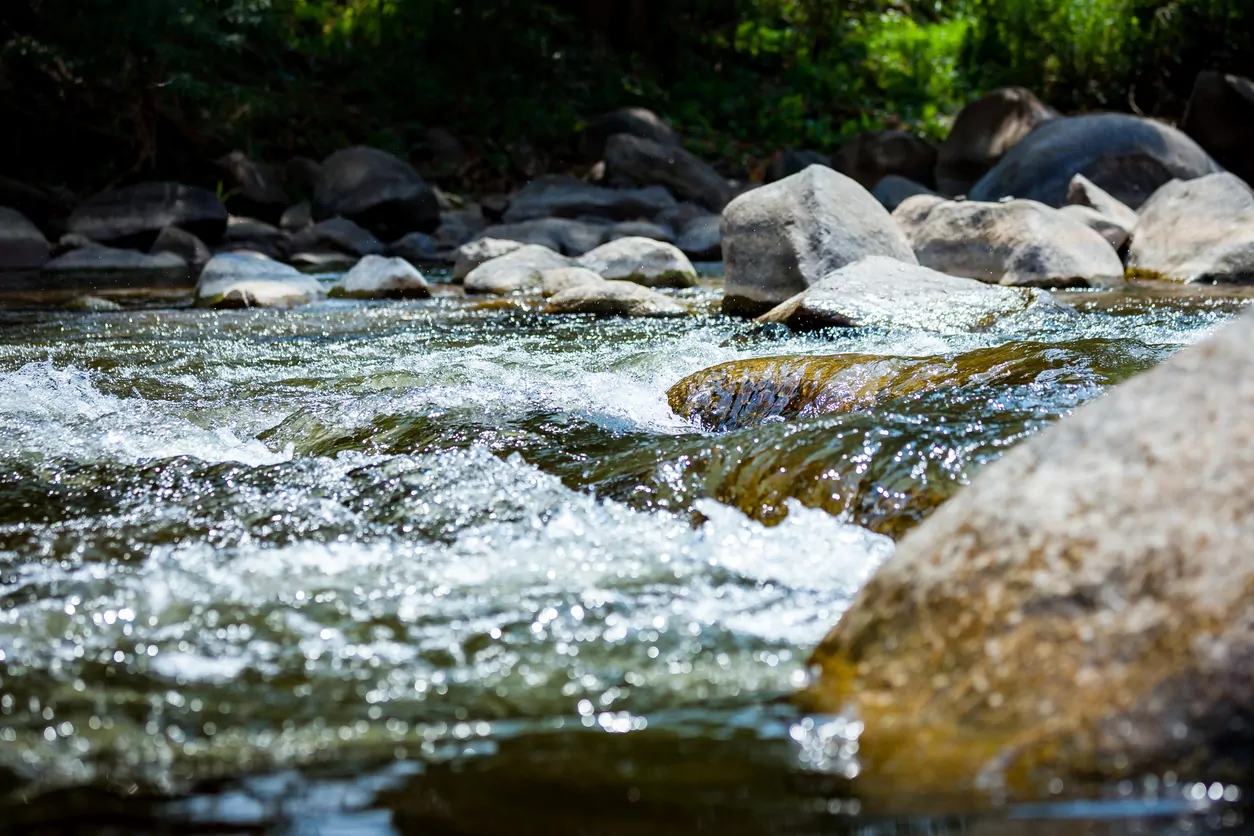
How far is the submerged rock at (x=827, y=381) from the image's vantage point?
4387 mm

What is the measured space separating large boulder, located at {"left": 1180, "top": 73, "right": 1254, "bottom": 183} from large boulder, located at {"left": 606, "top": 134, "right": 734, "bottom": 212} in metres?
5.56

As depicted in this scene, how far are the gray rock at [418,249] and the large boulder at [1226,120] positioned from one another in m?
8.78

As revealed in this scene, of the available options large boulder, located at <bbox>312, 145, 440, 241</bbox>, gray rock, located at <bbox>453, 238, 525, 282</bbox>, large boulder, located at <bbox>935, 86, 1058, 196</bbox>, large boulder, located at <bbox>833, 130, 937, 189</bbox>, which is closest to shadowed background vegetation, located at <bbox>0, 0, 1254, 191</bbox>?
large boulder, located at <bbox>312, 145, 440, 241</bbox>

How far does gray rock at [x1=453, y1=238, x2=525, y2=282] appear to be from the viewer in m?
10.3

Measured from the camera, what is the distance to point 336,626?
2428 mm

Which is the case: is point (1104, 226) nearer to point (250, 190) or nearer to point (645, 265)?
point (645, 265)

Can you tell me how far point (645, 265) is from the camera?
937 cm

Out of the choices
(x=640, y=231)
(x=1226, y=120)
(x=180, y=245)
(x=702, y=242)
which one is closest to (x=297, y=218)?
(x=180, y=245)

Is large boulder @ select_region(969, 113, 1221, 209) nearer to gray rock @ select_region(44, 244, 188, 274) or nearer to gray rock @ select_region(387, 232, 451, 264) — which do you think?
gray rock @ select_region(387, 232, 451, 264)

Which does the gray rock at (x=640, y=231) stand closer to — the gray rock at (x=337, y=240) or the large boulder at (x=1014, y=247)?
the gray rock at (x=337, y=240)

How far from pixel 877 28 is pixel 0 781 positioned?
20.6 meters

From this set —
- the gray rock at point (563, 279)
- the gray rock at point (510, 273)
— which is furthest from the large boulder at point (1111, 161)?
the gray rock at point (563, 279)

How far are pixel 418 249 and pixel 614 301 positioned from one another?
5.64m

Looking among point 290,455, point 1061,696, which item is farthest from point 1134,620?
point 290,455
